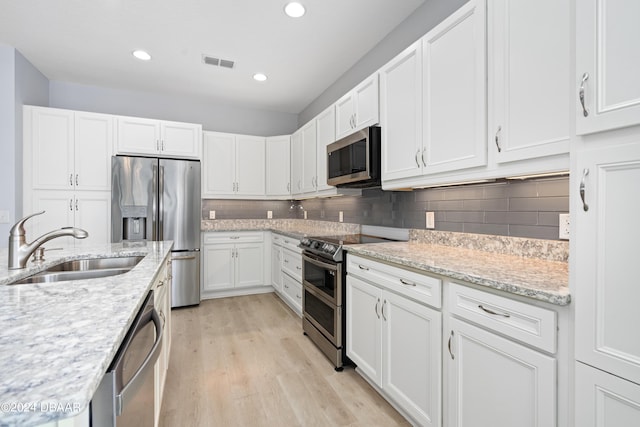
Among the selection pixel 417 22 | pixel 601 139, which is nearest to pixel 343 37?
pixel 417 22

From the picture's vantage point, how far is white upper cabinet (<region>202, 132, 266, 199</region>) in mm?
4191

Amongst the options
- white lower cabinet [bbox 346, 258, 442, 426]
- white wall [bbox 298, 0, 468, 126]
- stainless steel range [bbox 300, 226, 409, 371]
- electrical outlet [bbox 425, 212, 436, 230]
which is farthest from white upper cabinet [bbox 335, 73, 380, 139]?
white lower cabinet [bbox 346, 258, 442, 426]

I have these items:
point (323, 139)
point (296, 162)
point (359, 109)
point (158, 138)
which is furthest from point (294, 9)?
point (158, 138)

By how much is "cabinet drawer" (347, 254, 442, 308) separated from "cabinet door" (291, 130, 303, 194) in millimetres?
2083

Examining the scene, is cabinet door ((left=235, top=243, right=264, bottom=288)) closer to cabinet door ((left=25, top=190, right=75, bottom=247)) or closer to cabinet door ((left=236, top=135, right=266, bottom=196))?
cabinet door ((left=236, top=135, right=266, bottom=196))

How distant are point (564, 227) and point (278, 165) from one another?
11.7 ft

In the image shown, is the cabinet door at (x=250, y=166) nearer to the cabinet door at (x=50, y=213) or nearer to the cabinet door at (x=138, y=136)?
the cabinet door at (x=138, y=136)

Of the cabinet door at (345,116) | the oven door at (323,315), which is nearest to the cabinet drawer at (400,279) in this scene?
the oven door at (323,315)

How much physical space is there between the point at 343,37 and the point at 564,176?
88.3 inches

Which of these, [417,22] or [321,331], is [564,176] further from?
[321,331]

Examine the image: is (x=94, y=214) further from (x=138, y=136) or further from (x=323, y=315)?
(x=323, y=315)

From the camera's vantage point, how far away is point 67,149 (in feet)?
11.0

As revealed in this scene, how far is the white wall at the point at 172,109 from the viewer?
3809mm

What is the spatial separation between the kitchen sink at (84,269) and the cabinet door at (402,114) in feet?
5.90
